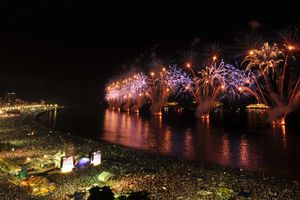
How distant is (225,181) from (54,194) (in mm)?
9677

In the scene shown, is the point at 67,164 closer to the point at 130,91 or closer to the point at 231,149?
the point at 231,149

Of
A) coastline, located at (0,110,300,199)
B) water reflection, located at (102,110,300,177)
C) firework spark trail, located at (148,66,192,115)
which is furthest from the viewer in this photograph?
firework spark trail, located at (148,66,192,115)

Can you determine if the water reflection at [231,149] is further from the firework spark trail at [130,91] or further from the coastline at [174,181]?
the firework spark trail at [130,91]

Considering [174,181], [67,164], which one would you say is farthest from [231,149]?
[67,164]

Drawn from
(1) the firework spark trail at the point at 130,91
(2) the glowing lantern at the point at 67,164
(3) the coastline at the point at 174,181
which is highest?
(1) the firework spark trail at the point at 130,91

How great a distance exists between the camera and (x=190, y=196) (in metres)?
14.2

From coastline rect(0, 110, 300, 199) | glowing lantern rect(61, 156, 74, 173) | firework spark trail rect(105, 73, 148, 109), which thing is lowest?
coastline rect(0, 110, 300, 199)

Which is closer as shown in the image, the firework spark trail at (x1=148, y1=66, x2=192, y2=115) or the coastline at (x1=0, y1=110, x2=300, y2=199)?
the coastline at (x1=0, y1=110, x2=300, y2=199)

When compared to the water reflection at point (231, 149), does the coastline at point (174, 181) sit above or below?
below

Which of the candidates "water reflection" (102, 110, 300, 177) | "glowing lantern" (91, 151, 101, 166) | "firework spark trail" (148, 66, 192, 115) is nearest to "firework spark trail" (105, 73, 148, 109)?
"firework spark trail" (148, 66, 192, 115)

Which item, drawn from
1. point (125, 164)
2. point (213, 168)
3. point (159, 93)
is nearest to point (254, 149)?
point (213, 168)

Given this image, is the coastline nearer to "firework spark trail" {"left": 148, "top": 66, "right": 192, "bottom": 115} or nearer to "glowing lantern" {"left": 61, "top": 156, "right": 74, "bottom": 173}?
"glowing lantern" {"left": 61, "top": 156, "right": 74, "bottom": 173}

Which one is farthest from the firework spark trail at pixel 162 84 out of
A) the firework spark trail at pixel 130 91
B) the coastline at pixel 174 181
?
the coastline at pixel 174 181

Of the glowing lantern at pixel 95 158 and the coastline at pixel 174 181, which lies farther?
the glowing lantern at pixel 95 158
